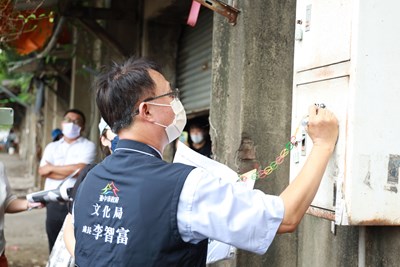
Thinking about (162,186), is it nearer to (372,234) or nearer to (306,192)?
(306,192)

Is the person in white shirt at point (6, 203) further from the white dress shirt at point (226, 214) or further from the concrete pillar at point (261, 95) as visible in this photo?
the white dress shirt at point (226, 214)

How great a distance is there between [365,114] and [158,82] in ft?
2.42

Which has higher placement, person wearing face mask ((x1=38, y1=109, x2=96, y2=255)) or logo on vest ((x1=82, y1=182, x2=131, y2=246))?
person wearing face mask ((x1=38, y1=109, x2=96, y2=255))

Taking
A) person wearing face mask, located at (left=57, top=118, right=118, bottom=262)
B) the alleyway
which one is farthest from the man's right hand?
the alleyway

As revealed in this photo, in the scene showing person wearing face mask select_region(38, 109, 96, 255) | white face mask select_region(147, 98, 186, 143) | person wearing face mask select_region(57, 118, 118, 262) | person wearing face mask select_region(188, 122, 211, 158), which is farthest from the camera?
person wearing face mask select_region(188, 122, 211, 158)

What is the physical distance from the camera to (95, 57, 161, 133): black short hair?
195cm

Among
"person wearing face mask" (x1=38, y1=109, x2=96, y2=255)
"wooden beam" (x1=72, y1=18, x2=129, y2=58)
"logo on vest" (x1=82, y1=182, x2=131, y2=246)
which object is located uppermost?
"wooden beam" (x1=72, y1=18, x2=129, y2=58)

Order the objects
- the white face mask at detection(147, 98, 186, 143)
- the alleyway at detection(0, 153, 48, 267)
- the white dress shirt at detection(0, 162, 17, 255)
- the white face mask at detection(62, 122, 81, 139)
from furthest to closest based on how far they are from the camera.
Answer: the alleyway at detection(0, 153, 48, 267) → the white face mask at detection(62, 122, 81, 139) → the white dress shirt at detection(0, 162, 17, 255) → the white face mask at detection(147, 98, 186, 143)

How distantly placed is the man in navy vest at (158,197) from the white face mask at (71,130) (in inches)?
143

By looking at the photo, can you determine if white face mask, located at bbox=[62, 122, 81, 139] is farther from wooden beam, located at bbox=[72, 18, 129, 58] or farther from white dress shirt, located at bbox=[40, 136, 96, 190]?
wooden beam, located at bbox=[72, 18, 129, 58]

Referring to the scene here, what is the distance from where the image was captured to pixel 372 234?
91.5 inches

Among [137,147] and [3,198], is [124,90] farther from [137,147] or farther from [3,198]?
[3,198]

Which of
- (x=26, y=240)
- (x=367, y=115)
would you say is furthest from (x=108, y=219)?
(x=26, y=240)

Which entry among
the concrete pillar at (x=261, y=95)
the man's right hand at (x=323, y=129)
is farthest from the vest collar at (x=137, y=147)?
the concrete pillar at (x=261, y=95)
